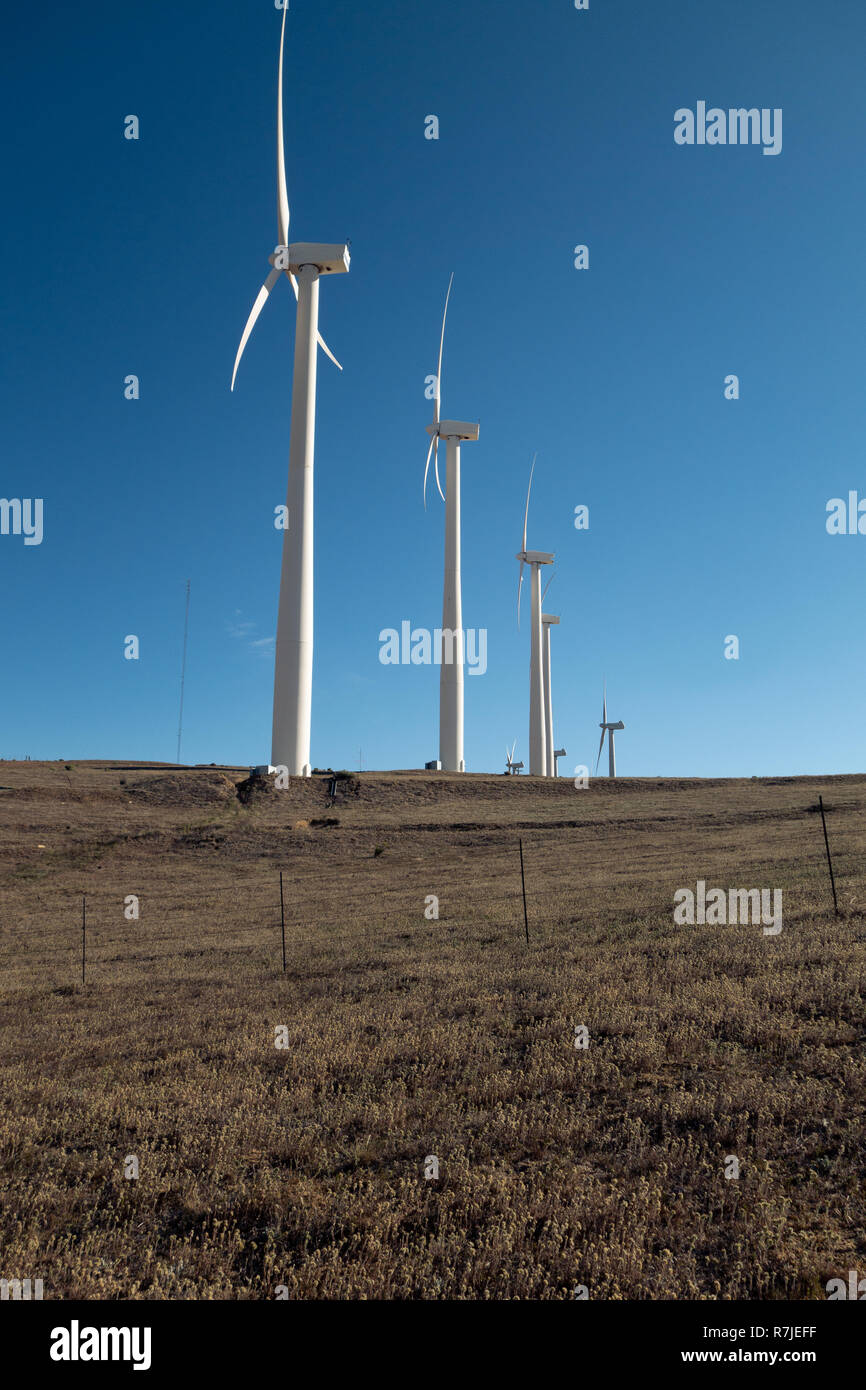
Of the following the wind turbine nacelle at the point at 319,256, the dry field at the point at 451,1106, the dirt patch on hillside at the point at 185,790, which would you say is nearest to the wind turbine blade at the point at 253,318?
the wind turbine nacelle at the point at 319,256

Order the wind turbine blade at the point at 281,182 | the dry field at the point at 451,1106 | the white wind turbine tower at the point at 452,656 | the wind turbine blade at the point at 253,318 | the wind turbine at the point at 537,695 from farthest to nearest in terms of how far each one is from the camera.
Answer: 1. the wind turbine at the point at 537,695
2. the white wind turbine tower at the point at 452,656
3. the wind turbine blade at the point at 281,182
4. the wind turbine blade at the point at 253,318
5. the dry field at the point at 451,1106

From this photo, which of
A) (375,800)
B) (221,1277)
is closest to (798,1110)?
(221,1277)

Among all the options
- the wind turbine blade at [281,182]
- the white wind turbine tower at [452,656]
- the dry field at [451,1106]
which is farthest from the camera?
the white wind turbine tower at [452,656]

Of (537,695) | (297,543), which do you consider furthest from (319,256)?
(537,695)

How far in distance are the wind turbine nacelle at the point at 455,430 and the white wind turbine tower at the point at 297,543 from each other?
28.0 meters

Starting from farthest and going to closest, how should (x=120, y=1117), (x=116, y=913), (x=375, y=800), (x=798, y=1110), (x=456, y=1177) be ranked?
(x=375, y=800) → (x=116, y=913) → (x=120, y=1117) → (x=798, y=1110) → (x=456, y=1177)

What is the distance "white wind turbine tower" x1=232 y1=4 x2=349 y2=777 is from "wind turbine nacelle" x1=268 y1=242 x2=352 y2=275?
0.60 feet

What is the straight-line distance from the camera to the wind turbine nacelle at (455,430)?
9212 centimetres

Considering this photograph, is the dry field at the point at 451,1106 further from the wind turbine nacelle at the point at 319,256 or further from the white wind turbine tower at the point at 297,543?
the wind turbine nacelle at the point at 319,256

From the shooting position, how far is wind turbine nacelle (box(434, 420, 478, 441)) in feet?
302

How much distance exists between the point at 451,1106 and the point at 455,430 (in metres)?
89.8

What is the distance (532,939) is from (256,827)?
34.9 m
